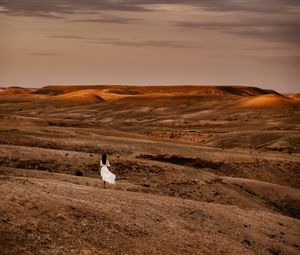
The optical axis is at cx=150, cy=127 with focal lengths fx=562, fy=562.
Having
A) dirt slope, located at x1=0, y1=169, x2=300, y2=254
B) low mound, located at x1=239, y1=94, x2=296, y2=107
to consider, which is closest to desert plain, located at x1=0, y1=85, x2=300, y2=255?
dirt slope, located at x1=0, y1=169, x2=300, y2=254

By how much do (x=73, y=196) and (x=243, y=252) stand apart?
7.15 m

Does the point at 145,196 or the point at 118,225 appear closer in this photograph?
the point at 118,225

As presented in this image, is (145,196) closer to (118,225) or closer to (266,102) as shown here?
(118,225)

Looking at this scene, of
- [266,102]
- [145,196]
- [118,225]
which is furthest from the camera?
[266,102]

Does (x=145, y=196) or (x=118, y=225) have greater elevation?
(x=118, y=225)

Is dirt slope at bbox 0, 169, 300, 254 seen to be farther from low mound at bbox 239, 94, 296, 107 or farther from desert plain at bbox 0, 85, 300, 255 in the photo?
low mound at bbox 239, 94, 296, 107

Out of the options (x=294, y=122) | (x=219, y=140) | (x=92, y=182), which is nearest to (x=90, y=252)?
(x=92, y=182)

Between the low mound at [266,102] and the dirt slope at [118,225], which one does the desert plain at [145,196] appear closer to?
the dirt slope at [118,225]

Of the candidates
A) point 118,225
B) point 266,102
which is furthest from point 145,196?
point 266,102

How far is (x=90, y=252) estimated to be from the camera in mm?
17188

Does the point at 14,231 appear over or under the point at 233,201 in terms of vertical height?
over

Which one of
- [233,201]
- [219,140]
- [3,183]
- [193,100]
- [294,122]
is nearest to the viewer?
[3,183]

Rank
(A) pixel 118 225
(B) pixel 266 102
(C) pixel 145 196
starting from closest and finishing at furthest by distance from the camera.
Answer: (A) pixel 118 225 < (C) pixel 145 196 < (B) pixel 266 102

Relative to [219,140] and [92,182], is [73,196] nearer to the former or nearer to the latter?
[92,182]
